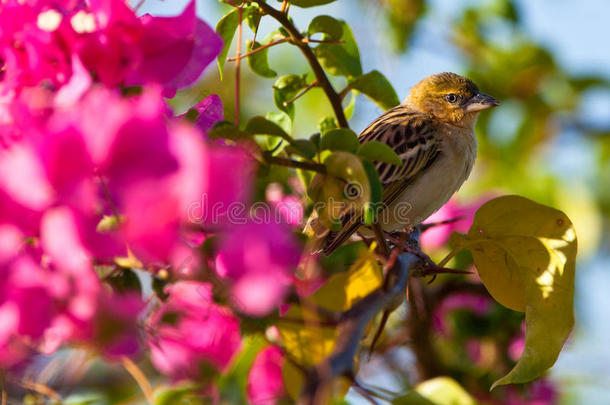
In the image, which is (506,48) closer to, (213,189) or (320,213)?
(320,213)

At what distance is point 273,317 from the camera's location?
1386 mm

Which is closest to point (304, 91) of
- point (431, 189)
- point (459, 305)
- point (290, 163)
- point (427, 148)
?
point (290, 163)

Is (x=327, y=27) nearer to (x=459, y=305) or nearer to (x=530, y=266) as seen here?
(x=530, y=266)

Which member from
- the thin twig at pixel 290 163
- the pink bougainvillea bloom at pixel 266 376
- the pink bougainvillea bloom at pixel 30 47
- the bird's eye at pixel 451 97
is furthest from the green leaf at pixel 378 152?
the bird's eye at pixel 451 97

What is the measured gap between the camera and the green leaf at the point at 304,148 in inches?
63.6

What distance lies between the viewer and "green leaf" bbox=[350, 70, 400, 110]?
225cm

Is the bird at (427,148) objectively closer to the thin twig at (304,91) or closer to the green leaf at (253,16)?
the thin twig at (304,91)

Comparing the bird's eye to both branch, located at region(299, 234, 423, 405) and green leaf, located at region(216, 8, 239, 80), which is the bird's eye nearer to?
green leaf, located at region(216, 8, 239, 80)

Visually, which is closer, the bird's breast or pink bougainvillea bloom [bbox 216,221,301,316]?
pink bougainvillea bloom [bbox 216,221,301,316]

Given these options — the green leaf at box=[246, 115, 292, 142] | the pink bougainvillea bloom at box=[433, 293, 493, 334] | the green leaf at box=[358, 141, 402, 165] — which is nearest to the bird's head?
the pink bougainvillea bloom at box=[433, 293, 493, 334]

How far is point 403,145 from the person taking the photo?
142 inches

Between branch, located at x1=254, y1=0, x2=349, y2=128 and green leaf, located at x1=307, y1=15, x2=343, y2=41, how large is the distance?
0.09 metres

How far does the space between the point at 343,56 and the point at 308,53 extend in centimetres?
32

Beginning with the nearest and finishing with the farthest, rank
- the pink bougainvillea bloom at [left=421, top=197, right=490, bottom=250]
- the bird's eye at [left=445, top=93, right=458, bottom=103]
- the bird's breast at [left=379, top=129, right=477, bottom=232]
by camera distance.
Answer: the bird's breast at [left=379, top=129, right=477, bottom=232]
the pink bougainvillea bloom at [left=421, top=197, right=490, bottom=250]
the bird's eye at [left=445, top=93, right=458, bottom=103]
